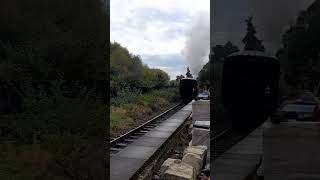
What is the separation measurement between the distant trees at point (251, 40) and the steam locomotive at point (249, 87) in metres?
0.14

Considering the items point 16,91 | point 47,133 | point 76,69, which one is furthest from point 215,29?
point 76,69

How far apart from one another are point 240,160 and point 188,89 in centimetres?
3487

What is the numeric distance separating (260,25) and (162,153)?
623cm

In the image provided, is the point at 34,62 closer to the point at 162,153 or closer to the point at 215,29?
the point at 162,153

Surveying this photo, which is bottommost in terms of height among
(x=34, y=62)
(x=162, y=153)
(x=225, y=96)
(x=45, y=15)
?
(x=162, y=153)

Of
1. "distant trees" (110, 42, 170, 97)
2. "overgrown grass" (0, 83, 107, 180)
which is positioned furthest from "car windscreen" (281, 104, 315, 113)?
"distant trees" (110, 42, 170, 97)

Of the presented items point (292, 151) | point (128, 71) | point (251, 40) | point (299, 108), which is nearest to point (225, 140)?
point (292, 151)

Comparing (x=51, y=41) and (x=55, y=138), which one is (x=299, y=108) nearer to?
(x=55, y=138)

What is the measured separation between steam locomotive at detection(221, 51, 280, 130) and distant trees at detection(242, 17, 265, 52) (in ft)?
0.45

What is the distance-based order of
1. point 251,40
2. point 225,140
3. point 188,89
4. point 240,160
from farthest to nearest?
point 188,89 < point 225,140 < point 240,160 < point 251,40

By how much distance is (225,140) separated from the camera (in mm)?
12711

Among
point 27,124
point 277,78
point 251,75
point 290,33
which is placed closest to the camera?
point 290,33

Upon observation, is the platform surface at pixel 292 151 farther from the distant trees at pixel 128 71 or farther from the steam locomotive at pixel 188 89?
the steam locomotive at pixel 188 89

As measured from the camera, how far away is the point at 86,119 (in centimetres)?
1062
